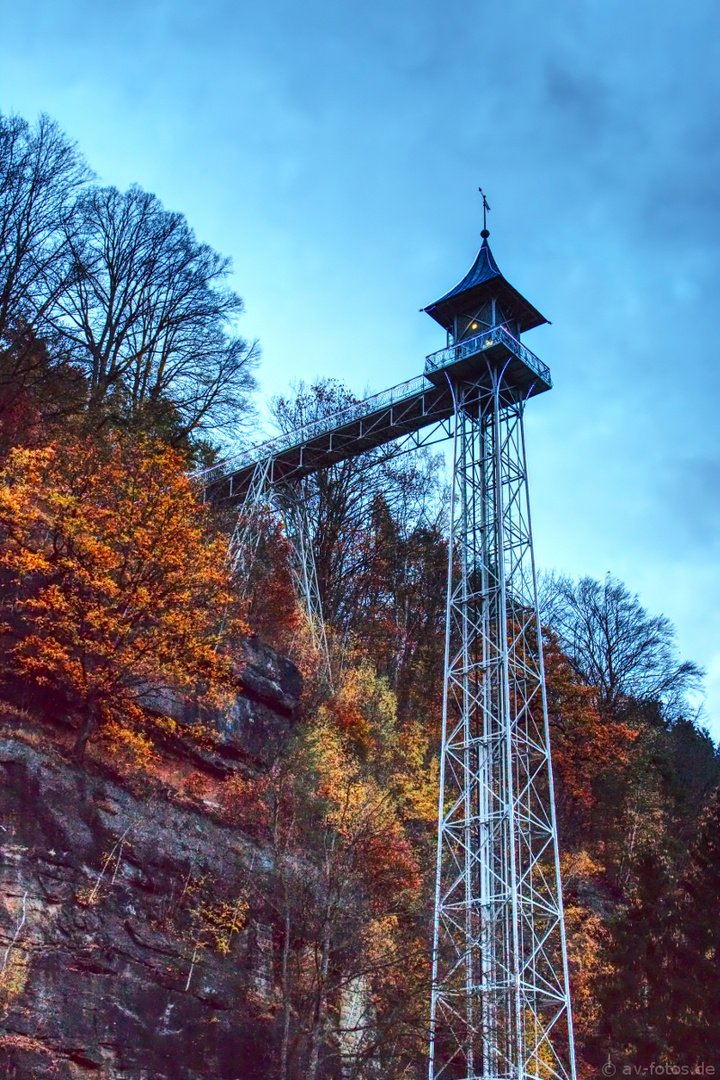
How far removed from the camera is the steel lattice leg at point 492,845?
19719mm

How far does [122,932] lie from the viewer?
54.7 ft

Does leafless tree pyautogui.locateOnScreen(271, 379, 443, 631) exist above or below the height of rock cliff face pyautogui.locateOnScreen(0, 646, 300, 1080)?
above

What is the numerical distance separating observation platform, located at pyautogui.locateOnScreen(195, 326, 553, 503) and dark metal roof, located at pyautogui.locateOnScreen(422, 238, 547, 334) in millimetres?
1464

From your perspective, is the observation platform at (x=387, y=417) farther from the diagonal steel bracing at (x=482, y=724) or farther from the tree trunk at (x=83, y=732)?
the tree trunk at (x=83, y=732)

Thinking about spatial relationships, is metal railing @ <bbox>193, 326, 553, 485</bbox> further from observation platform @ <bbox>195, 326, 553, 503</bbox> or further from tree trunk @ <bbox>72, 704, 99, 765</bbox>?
tree trunk @ <bbox>72, 704, 99, 765</bbox>

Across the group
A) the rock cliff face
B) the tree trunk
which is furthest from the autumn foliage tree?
the rock cliff face

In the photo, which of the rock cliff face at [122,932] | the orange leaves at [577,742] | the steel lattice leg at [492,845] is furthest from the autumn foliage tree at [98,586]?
the orange leaves at [577,742]

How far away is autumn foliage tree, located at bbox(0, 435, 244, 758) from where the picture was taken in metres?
18.3

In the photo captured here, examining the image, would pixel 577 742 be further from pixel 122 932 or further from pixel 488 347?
pixel 122 932

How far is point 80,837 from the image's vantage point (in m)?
17.2

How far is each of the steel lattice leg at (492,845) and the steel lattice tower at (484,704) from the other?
5 cm

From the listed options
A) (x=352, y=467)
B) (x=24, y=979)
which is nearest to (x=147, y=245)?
(x=352, y=467)

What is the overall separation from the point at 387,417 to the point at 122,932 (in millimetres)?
15660

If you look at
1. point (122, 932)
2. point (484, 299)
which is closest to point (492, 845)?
point (122, 932)
